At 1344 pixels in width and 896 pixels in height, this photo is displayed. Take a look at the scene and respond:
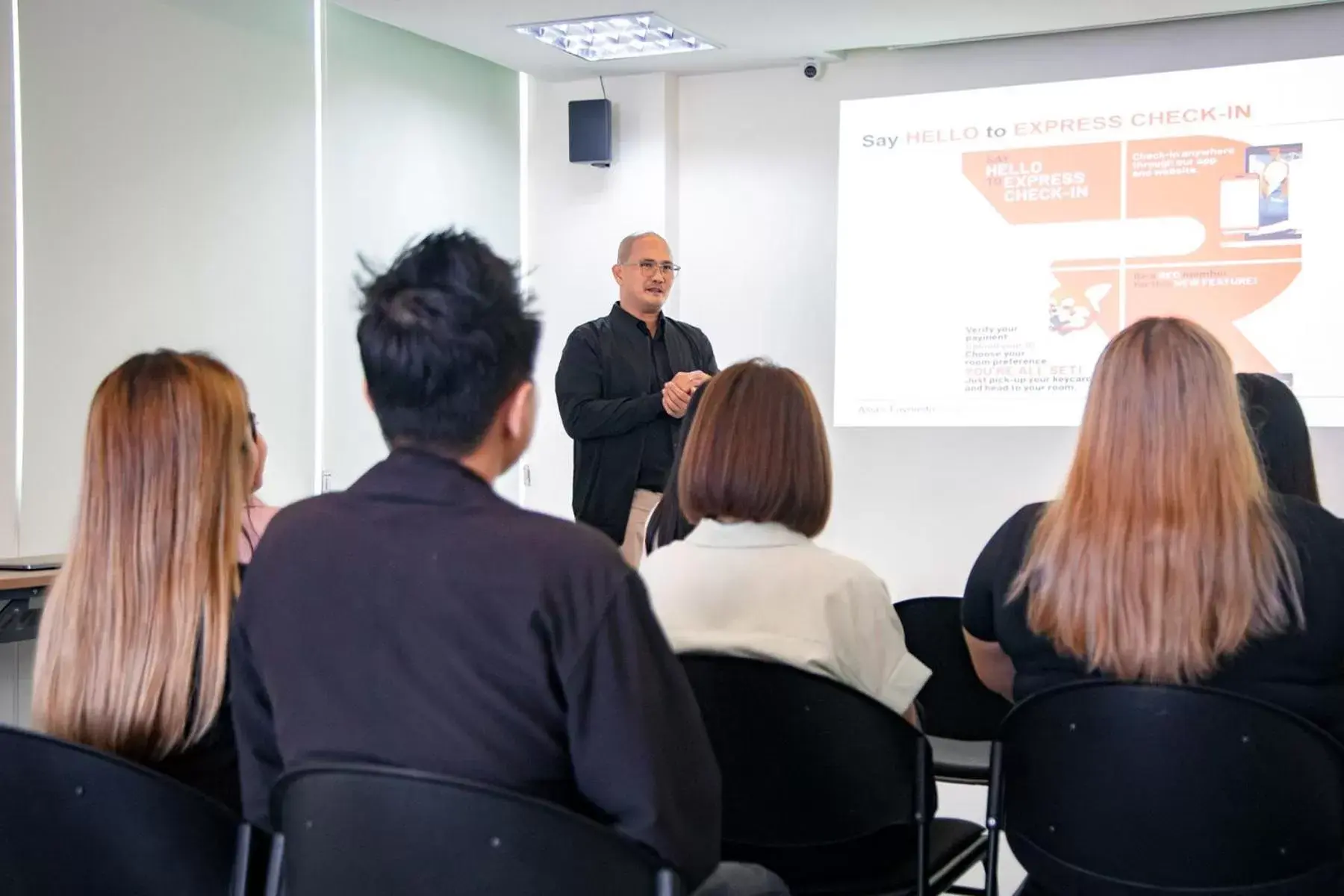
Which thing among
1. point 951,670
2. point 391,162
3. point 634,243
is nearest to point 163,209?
point 391,162

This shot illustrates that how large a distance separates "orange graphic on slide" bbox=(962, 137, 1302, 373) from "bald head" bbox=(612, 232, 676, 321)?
3.99ft

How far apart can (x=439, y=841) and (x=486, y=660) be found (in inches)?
6.2

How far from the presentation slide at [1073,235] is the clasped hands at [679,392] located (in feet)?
3.59

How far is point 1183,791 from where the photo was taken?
5.23 ft

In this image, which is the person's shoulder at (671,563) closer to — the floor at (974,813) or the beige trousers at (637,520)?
the floor at (974,813)

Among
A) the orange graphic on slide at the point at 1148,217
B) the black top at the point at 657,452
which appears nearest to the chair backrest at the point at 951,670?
the black top at the point at 657,452

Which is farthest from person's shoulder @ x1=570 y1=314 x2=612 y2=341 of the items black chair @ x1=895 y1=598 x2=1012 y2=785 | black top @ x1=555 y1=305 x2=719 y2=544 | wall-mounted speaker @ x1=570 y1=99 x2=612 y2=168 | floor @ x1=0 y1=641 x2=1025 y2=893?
black chair @ x1=895 y1=598 x2=1012 y2=785

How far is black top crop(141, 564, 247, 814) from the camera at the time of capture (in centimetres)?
160

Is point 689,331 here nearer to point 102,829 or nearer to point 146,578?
point 146,578

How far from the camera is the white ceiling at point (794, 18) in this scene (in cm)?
413

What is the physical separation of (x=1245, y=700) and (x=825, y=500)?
2.08 ft

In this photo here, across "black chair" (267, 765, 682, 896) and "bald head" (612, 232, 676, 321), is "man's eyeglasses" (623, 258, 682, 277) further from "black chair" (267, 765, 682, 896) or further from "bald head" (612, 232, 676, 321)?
"black chair" (267, 765, 682, 896)

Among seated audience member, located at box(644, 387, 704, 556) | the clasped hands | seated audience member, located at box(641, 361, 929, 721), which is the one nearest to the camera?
seated audience member, located at box(641, 361, 929, 721)

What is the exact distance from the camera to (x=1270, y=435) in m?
2.14
